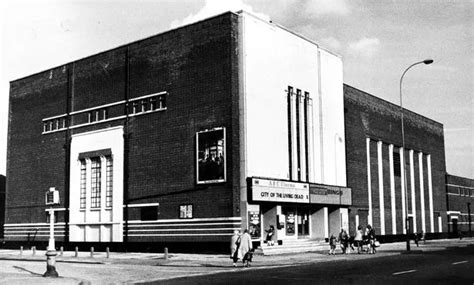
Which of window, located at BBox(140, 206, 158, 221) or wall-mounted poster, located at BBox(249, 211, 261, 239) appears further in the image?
window, located at BBox(140, 206, 158, 221)

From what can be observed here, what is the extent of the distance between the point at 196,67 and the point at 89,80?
39.6 feet

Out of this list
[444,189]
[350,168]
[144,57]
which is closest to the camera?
[144,57]

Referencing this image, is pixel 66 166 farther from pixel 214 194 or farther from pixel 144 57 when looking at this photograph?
pixel 214 194

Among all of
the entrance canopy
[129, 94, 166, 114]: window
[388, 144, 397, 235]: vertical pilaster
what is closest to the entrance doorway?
the entrance canopy

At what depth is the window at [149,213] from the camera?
40.7m

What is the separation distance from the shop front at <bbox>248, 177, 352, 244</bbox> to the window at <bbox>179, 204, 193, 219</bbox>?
171 inches

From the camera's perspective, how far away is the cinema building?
37531 mm

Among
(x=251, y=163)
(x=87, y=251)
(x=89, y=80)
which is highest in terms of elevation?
(x=89, y=80)

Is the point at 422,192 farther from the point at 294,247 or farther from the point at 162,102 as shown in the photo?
the point at 162,102

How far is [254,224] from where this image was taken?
120ft

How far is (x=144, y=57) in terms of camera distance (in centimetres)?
4316

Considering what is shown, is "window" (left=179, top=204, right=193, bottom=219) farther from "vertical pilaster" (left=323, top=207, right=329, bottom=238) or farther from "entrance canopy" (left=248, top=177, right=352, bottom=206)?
"vertical pilaster" (left=323, top=207, right=329, bottom=238)

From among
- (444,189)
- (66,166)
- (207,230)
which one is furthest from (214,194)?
(444,189)

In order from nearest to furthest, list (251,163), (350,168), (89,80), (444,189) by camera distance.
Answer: (251,163) → (89,80) → (350,168) → (444,189)
